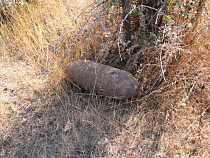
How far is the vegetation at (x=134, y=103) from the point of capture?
1.93m

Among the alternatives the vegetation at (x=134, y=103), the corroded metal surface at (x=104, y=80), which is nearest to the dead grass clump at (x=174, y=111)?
the vegetation at (x=134, y=103)

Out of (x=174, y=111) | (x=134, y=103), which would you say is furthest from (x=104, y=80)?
(x=174, y=111)

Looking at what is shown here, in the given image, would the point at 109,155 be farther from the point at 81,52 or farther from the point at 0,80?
the point at 0,80

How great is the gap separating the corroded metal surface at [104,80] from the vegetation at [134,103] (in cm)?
14

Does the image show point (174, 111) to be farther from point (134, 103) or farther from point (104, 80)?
point (104, 80)

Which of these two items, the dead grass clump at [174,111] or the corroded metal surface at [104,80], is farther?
the corroded metal surface at [104,80]

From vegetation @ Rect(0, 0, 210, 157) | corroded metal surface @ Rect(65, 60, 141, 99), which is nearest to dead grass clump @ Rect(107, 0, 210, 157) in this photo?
vegetation @ Rect(0, 0, 210, 157)

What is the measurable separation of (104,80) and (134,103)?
0.46 m

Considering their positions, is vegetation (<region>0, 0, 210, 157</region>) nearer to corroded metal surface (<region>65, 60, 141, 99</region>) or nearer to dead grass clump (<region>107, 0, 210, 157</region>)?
dead grass clump (<region>107, 0, 210, 157</region>)

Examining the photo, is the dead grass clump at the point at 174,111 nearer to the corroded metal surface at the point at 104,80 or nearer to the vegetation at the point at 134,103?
the vegetation at the point at 134,103

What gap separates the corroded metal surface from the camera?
2.12m

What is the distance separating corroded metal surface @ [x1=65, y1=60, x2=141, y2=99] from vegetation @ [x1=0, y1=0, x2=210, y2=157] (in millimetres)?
143

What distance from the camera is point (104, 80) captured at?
218 cm

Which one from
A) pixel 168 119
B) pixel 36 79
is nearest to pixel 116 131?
pixel 168 119
